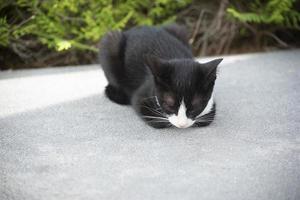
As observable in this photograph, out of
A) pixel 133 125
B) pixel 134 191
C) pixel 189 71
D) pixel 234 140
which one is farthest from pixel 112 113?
pixel 134 191

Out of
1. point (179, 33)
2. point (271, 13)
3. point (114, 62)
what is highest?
point (179, 33)

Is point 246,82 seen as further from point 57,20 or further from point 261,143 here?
point 57,20

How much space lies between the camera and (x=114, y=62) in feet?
11.4

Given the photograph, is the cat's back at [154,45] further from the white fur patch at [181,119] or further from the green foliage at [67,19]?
the green foliage at [67,19]

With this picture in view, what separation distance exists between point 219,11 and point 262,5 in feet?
1.57

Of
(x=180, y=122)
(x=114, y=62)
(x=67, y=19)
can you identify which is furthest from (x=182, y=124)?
(x=67, y=19)

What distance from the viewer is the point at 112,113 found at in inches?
123

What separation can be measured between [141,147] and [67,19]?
2.51m

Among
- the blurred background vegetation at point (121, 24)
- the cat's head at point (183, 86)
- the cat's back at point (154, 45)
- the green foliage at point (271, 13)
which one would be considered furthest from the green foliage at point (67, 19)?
the cat's head at point (183, 86)

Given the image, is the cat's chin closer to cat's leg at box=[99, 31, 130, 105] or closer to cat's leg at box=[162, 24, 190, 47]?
cat's leg at box=[99, 31, 130, 105]

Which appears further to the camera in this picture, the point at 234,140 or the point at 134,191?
the point at 234,140

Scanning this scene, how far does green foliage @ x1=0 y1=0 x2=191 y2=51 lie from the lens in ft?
14.5

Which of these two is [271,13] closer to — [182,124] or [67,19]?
[67,19]

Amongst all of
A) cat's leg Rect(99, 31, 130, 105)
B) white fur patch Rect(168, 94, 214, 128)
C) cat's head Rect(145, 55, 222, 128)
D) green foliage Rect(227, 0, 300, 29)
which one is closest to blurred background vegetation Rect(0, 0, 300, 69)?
green foliage Rect(227, 0, 300, 29)
